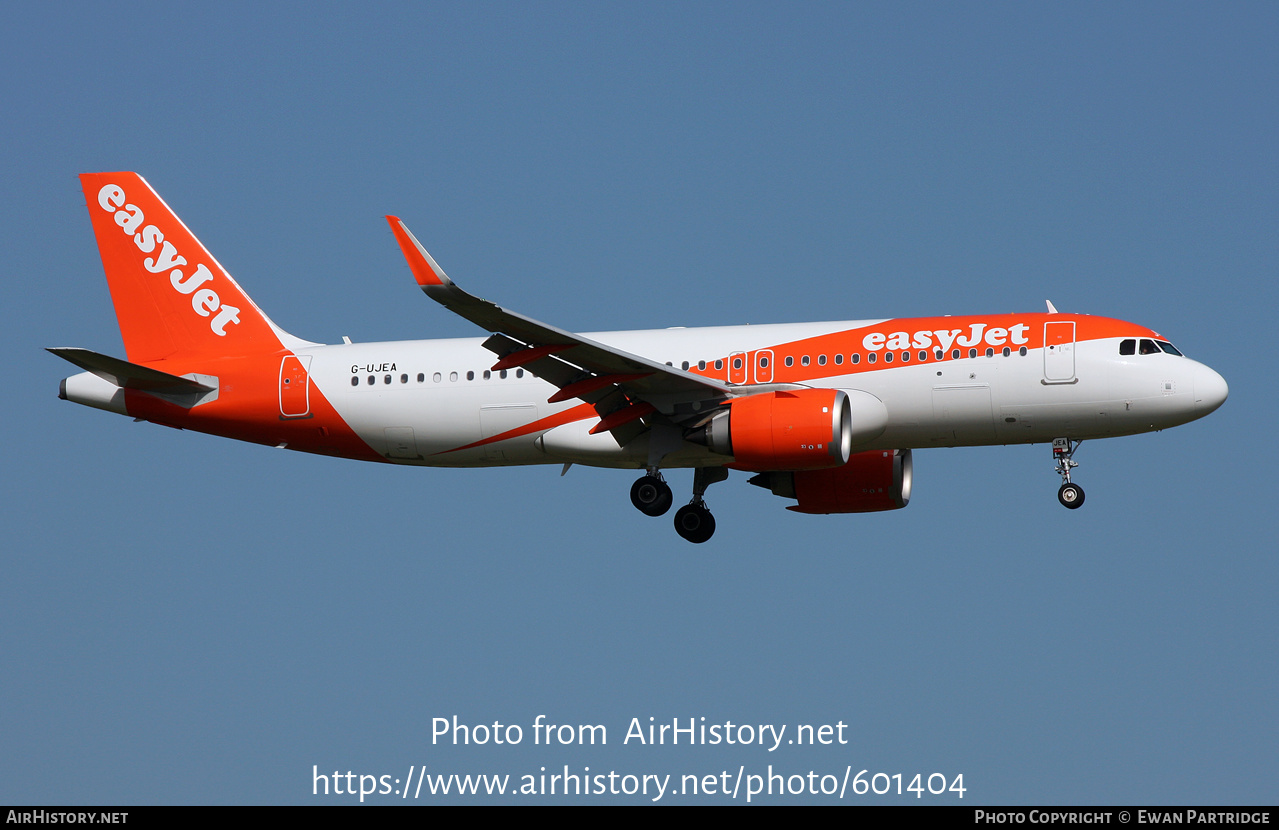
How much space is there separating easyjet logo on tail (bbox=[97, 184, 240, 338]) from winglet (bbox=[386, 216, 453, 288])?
37.6 ft

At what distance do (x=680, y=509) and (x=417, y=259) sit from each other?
10389 millimetres

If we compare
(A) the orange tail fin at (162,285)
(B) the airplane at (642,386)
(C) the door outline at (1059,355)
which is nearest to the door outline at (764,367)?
(B) the airplane at (642,386)

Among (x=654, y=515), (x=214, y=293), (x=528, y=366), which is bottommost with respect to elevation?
(x=654, y=515)

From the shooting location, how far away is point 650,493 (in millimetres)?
33094

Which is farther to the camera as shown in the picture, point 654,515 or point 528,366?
point 654,515

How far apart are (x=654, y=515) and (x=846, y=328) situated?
19.2ft

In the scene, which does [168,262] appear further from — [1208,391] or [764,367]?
[1208,391]

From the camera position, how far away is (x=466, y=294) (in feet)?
85.2

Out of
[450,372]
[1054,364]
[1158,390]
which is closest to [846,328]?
[1054,364]

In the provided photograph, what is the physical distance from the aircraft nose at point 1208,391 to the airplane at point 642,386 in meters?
0.04

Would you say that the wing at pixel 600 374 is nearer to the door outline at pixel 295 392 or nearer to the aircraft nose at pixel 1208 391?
the door outline at pixel 295 392

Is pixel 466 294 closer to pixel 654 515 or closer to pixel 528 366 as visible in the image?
pixel 528 366

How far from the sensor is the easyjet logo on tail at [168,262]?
1415 inches

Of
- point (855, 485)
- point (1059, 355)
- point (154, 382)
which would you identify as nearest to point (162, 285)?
point (154, 382)
